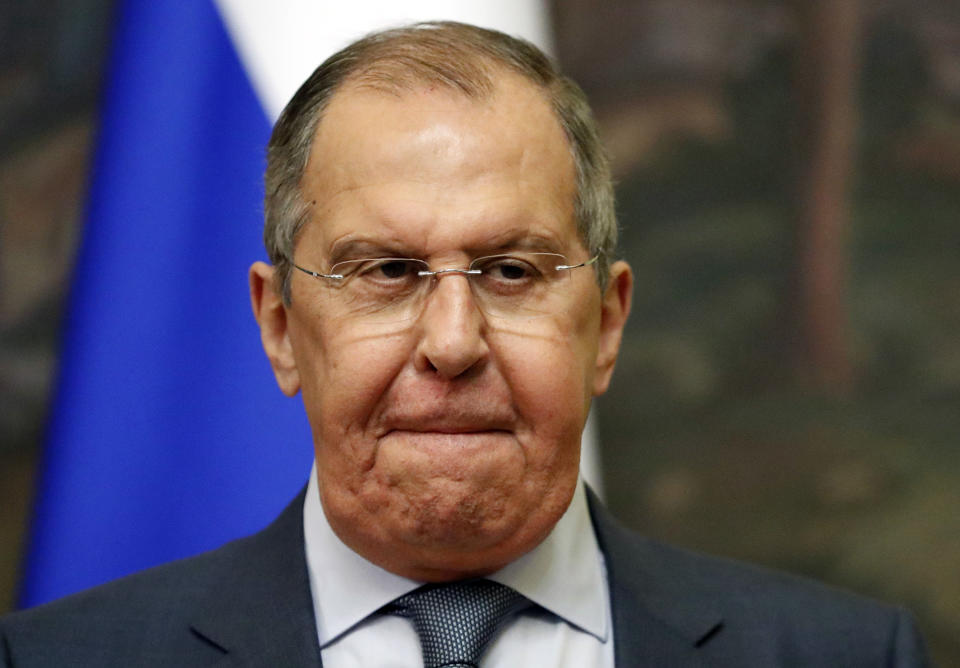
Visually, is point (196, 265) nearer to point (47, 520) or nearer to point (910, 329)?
point (47, 520)

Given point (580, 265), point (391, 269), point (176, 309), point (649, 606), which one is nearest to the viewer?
point (391, 269)

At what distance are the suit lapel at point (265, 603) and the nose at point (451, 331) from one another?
0.57 metres

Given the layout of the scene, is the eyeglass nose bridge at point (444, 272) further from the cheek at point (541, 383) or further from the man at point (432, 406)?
the cheek at point (541, 383)

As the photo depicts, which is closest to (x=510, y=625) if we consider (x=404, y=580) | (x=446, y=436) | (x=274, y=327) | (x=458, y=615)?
(x=458, y=615)

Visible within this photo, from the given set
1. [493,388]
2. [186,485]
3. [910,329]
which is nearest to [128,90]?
[186,485]

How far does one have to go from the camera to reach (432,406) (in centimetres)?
205

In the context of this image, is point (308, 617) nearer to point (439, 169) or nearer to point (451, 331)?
point (451, 331)

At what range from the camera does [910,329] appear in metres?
4.85

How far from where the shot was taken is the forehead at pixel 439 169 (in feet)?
6.91

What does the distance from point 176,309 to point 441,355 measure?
1.46m

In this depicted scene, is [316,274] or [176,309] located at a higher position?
[316,274]

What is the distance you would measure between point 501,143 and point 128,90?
5.66 ft

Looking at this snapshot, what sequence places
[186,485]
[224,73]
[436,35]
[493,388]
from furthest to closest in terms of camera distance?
[224,73]
[186,485]
[436,35]
[493,388]

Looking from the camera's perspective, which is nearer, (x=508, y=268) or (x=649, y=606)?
(x=508, y=268)
